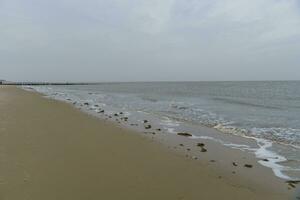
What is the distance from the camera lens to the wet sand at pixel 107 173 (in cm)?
583

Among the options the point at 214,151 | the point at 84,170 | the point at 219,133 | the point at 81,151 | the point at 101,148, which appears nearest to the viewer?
the point at 84,170

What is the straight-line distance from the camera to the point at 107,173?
22.7ft

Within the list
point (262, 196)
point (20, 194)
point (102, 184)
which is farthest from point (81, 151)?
point (262, 196)

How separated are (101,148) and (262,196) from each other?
4622 mm

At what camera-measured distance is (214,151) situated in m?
10.1

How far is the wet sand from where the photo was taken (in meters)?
5.83

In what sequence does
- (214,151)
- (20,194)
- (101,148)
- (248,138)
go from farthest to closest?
(248,138)
(214,151)
(101,148)
(20,194)

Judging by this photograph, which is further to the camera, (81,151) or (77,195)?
(81,151)

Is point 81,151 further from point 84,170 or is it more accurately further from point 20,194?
point 20,194

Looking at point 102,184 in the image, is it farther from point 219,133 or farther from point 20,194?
point 219,133

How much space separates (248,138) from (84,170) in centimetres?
778

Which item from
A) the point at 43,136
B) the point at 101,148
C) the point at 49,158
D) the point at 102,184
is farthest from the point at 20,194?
the point at 43,136

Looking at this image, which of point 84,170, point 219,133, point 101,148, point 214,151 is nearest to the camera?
point 84,170

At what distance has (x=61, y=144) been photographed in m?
9.42
